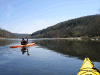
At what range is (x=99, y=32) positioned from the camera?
Result: 101 m

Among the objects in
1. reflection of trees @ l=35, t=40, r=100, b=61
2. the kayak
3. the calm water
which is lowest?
the calm water

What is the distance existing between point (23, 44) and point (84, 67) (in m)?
29.2

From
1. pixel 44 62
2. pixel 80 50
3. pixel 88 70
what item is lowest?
pixel 44 62

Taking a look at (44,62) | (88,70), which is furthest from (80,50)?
(88,70)

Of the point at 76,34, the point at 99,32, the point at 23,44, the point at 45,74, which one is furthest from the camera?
the point at 76,34

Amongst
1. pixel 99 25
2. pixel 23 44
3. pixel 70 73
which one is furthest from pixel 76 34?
pixel 70 73

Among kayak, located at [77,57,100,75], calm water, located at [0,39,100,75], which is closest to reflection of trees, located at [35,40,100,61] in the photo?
calm water, located at [0,39,100,75]

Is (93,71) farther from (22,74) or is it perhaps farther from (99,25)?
(99,25)

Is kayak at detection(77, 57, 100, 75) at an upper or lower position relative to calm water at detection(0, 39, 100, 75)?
upper

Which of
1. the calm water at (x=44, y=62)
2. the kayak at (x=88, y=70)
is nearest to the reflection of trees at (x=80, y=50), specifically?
the calm water at (x=44, y=62)

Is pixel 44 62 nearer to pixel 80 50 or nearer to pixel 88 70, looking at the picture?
pixel 88 70

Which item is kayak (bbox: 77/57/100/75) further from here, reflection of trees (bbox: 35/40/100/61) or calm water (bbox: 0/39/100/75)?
reflection of trees (bbox: 35/40/100/61)

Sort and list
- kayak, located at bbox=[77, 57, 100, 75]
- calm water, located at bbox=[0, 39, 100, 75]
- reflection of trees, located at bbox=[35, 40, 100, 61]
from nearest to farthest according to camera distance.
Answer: kayak, located at bbox=[77, 57, 100, 75], calm water, located at bbox=[0, 39, 100, 75], reflection of trees, located at bbox=[35, 40, 100, 61]

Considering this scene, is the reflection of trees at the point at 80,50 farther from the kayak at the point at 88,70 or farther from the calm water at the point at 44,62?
the kayak at the point at 88,70
